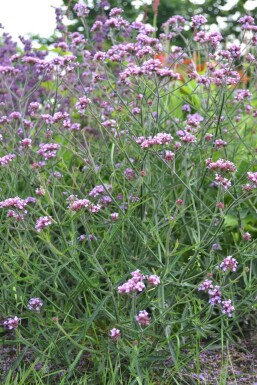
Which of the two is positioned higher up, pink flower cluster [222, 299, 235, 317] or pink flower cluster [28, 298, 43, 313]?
pink flower cluster [222, 299, 235, 317]

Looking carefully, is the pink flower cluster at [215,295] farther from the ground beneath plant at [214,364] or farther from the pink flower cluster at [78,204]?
the pink flower cluster at [78,204]

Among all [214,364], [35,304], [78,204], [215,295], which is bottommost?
[214,364]

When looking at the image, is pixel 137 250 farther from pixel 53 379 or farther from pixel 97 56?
pixel 97 56

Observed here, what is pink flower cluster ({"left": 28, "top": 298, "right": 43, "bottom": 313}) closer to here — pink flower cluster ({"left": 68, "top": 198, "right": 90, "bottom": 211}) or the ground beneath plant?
the ground beneath plant

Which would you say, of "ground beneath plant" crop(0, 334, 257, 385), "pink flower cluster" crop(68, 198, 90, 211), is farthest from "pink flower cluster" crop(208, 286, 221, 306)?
"pink flower cluster" crop(68, 198, 90, 211)

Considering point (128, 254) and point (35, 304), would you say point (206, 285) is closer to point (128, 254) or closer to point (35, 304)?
point (128, 254)

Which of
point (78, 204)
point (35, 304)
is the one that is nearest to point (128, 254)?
point (35, 304)

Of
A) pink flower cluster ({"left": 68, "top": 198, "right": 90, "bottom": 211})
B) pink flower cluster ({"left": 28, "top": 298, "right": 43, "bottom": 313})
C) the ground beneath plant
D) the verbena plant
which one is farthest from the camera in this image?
the ground beneath plant

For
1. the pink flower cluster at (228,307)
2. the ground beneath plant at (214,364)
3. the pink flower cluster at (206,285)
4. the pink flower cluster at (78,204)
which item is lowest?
the ground beneath plant at (214,364)

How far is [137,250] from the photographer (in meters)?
2.98

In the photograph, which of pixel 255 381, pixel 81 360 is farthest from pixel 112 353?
pixel 255 381

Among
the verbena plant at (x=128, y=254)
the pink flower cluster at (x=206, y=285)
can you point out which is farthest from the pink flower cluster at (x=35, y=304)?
the pink flower cluster at (x=206, y=285)

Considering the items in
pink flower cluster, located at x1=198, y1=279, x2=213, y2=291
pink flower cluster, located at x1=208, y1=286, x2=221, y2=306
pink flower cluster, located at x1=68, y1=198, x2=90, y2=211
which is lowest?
pink flower cluster, located at x1=208, y1=286, x2=221, y2=306

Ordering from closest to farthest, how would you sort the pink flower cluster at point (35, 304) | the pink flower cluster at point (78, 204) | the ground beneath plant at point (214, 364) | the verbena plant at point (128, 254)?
the pink flower cluster at point (78, 204) → the verbena plant at point (128, 254) → the pink flower cluster at point (35, 304) → the ground beneath plant at point (214, 364)
